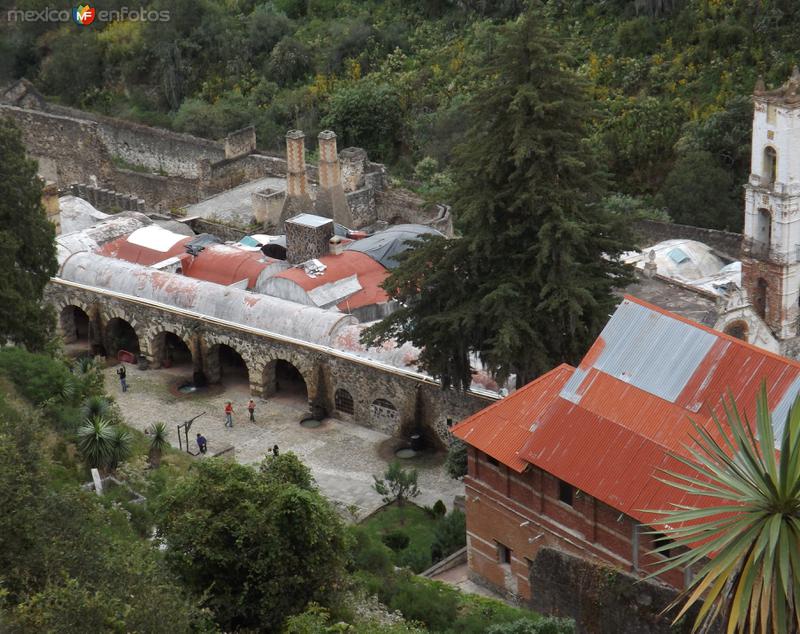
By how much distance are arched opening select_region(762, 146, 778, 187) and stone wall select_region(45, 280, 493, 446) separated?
9.73 meters

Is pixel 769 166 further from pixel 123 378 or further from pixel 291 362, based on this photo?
pixel 123 378

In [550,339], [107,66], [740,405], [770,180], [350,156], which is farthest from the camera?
[107,66]

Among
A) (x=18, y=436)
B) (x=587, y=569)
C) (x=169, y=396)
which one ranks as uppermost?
(x=18, y=436)

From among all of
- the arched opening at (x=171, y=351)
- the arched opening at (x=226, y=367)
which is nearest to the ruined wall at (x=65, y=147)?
the arched opening at (x=171, y=351)

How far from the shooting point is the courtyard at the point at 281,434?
3588 cm

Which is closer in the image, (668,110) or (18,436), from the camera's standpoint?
(18,436)

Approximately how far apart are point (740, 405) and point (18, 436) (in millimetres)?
11883

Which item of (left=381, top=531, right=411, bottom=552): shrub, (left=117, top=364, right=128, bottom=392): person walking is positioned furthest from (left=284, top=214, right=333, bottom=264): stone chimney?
(left=381, top=531, right=411, bottom=552): shrub

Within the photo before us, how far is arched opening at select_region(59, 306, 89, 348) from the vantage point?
146 feet

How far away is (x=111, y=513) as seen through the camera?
81.9 ft

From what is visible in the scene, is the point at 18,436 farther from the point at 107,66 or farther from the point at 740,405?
the point at 107,66

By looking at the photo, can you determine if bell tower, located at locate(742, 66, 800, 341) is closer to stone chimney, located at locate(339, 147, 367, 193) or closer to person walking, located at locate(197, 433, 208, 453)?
person walking, located at locate(197, 433, 208, 453)

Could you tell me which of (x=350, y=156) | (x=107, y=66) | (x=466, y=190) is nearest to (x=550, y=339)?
(x=466, y=190)

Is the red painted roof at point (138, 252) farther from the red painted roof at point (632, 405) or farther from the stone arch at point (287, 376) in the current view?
the red painted roof at point (632, 405)
